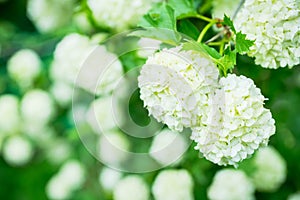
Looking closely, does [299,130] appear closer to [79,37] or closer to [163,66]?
[79,37]

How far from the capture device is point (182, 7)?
1797 millimetres

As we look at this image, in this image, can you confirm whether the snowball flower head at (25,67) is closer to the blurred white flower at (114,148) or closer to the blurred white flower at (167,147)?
the blurred white flower at (114,148)

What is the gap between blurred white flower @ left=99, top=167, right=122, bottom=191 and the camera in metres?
2.61

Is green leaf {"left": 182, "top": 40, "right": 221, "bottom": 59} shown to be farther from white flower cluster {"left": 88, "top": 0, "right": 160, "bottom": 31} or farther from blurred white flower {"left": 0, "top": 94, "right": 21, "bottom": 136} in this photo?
blurred white flower {"left": 0, "top": 94, "right": 21, "bottom": 136}

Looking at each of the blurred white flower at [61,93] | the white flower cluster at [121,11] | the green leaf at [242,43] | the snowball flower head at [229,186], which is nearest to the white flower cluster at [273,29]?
the green leaf at [242,43]

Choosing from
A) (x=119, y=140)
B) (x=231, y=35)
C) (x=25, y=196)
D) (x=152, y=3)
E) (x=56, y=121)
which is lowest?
(x=25, y=196)

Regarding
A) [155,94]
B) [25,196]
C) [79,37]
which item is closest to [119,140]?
[79,37]

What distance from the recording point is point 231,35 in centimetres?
169

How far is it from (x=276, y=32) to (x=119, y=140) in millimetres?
1097

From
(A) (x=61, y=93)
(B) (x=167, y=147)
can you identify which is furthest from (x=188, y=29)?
(A) (x=61, y=93)

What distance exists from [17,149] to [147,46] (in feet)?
4.82

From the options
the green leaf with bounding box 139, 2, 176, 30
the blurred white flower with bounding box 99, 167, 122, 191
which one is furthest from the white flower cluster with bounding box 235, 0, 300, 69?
the blurred white flower with bounding box 99, 167, 122, 191

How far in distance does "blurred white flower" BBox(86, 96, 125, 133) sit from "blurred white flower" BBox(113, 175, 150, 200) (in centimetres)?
21

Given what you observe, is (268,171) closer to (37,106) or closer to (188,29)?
(188,29)
